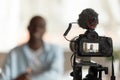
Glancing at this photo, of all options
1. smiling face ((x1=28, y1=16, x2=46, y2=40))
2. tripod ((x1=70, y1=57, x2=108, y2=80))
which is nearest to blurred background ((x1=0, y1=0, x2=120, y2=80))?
smiling face ((x1=28, y1=16, x2=46, y2=40))

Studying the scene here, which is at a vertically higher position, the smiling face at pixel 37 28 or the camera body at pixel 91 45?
the camera body at pixel 91 45

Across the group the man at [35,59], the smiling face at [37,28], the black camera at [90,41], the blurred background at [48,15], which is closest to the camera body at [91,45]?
the black camera at [90,41]

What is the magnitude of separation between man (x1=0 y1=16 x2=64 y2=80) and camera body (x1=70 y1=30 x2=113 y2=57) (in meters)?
1.25

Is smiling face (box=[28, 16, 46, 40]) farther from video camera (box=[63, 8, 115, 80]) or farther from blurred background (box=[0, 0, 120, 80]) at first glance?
video camera (box=[63, 8, 115, 80])

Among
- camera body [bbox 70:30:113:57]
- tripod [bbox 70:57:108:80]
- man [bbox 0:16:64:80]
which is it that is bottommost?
man [bbox 0:16:64:80]

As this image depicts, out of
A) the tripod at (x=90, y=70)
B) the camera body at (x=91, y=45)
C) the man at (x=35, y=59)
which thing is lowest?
the man at (x=35, y=59)

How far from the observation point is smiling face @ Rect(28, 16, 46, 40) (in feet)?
7.17

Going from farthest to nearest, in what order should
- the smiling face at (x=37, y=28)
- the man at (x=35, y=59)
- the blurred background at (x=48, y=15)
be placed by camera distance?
the blurred background at (x=48, y=15) < the smiling face at (x=37, y=28) < the man at (x=35, y=59)

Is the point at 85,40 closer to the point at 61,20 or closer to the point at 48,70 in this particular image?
the point at 48,70

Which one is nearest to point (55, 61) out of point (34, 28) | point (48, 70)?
point (48, 70)

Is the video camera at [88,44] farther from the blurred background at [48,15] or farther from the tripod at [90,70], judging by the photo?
the blurred background at [48,15]

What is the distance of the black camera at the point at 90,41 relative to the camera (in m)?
0.81

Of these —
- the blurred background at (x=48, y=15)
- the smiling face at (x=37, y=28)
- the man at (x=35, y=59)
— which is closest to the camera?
the man at (x=35, y=59)

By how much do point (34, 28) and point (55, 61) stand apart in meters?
0.30
